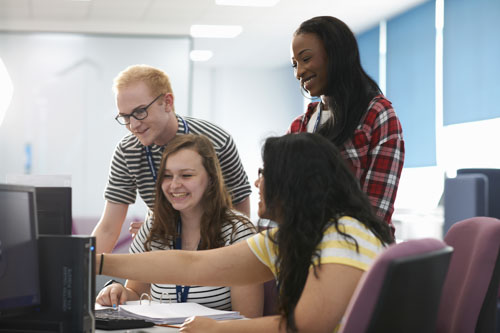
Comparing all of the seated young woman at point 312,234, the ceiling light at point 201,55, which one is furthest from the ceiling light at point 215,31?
the seated young woman at point 312,234

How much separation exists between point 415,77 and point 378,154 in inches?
180

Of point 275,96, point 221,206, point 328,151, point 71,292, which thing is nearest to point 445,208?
point 221,206

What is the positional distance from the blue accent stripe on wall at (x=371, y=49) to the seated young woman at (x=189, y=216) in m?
5.05

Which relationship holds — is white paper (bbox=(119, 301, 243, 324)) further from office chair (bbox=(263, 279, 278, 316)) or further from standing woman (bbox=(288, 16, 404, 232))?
standing woman (bbox=(288, 16, 404, 232))

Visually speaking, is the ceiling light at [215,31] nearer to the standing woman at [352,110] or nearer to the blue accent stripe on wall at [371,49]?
the blue accent stripe on wall at [371,49]

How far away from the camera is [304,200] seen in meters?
1.36

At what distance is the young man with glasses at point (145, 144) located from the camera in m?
2.47

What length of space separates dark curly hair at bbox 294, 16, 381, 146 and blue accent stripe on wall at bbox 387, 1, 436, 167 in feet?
13.7

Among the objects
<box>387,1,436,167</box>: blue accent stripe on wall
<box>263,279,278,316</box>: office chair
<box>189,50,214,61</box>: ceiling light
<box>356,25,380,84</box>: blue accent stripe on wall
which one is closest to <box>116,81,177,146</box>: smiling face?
<box>263,279,278,316</box>: office chair

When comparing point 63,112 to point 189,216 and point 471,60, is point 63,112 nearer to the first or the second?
point 471,60

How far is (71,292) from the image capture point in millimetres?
1354

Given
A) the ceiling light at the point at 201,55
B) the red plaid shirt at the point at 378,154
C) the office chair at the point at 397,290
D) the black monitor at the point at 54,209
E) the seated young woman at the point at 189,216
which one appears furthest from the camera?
the ceiling light at the point at 201,55

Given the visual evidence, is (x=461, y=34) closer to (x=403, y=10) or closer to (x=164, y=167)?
(x=403, y=10)

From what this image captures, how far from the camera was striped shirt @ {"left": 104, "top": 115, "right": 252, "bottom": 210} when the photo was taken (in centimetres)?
262
